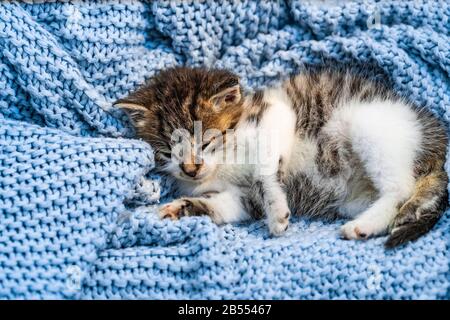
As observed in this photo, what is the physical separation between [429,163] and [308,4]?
2.15ft

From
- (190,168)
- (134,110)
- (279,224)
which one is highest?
(134,110)

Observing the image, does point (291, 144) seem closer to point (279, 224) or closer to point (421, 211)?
point (279, 224)

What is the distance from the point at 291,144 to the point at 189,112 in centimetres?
33

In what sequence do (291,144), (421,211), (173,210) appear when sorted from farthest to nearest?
(291,144), (173,210), (421,211)

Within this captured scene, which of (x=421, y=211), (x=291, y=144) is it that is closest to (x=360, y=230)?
(x=421, y=211)

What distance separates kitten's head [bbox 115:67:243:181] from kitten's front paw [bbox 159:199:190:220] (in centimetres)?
9

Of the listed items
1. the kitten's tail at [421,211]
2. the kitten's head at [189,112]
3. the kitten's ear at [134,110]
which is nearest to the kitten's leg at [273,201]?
the kitten's head at [189,112]

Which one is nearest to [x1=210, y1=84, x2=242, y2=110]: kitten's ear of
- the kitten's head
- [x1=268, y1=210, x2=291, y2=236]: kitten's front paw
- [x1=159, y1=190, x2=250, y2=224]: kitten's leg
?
the kitten's head

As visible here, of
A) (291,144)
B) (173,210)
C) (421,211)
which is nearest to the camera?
(421,211)

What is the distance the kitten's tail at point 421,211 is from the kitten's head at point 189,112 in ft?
1.88

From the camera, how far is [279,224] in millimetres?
1713

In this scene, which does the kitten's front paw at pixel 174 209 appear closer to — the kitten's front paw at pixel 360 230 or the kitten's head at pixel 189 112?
the kitten's head at pixel 189 112

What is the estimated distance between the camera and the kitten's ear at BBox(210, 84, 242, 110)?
1779mm

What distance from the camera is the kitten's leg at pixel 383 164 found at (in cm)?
166
